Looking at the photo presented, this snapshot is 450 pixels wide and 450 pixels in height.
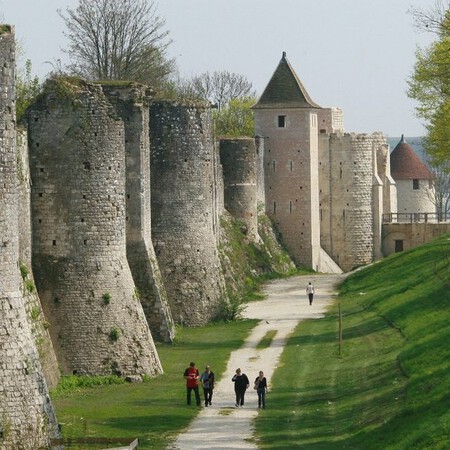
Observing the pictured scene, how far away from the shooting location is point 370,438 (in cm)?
2919

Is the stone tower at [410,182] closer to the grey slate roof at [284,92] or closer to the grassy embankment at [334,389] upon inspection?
the grey slate roof at [284,92]

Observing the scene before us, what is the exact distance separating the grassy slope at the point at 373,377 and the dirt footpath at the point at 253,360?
0.42 meters

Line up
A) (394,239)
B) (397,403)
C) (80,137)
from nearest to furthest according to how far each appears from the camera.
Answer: (397,403), (80,137), (394,239)

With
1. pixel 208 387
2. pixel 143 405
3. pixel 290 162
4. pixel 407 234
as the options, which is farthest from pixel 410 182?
pixel 143 405

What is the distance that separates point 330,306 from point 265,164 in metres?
19.7

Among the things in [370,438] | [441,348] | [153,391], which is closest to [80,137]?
[153,391]

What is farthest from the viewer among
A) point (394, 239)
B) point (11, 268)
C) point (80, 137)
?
point (394, 239)

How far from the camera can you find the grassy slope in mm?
29359

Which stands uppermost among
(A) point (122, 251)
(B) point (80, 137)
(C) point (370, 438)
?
(B) point (80, 137)

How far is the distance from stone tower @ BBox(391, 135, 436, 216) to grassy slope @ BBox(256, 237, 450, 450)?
Result: 126 ft

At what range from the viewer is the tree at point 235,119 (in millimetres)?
110250

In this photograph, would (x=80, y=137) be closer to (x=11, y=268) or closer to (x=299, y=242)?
(x=11, y=268)

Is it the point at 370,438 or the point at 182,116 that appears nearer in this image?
the point at 370,438

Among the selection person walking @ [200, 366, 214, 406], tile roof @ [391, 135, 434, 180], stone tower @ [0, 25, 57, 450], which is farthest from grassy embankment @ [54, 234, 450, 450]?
tile roof @ [391, 135, 434, 180]
